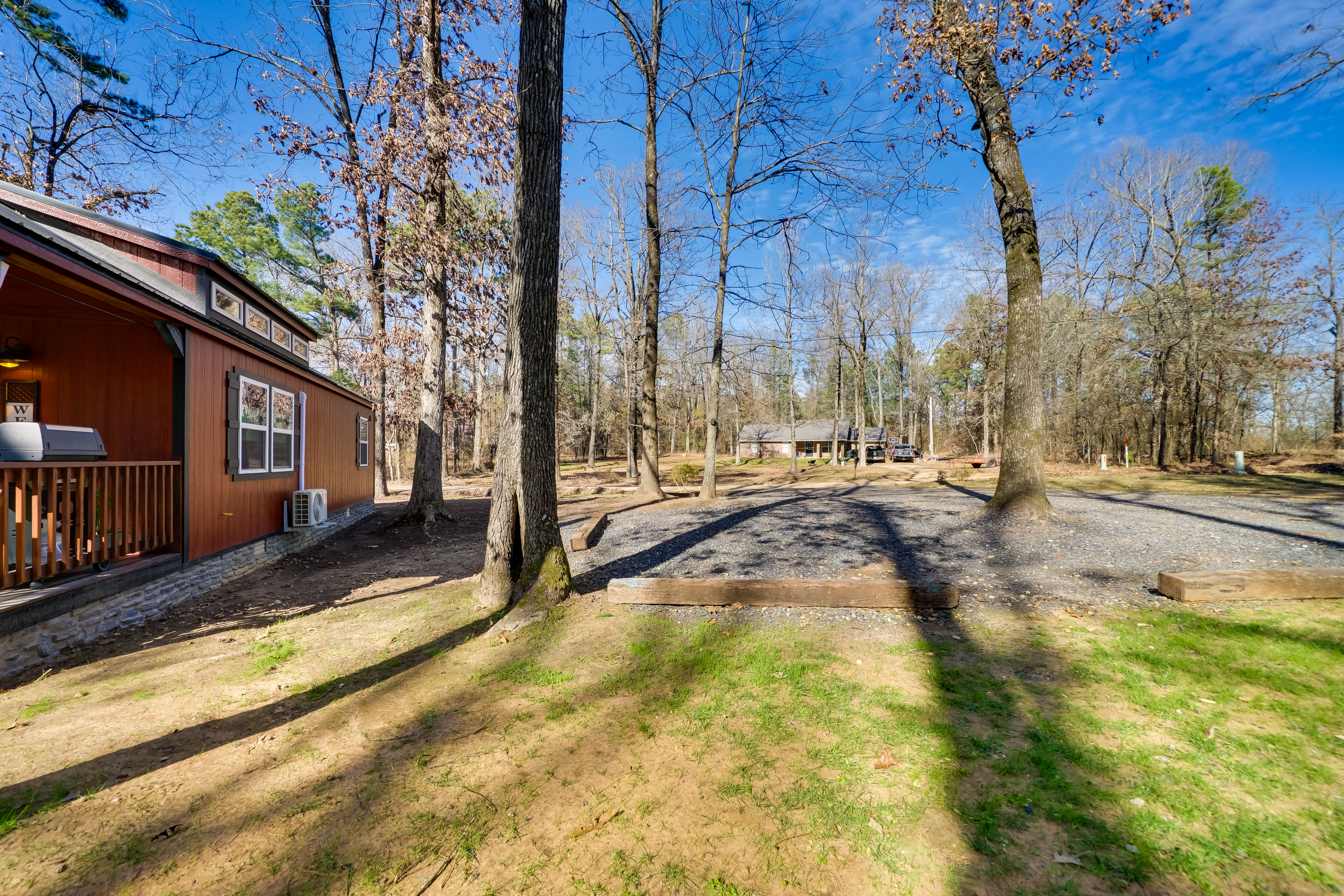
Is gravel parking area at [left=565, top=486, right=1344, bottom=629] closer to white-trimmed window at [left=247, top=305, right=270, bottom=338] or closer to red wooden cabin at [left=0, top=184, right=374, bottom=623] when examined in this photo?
red wooden cabin at [left=0, top=184, right=374, bottom=623]

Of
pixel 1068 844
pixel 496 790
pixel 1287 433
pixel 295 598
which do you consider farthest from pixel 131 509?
pixel 1287 433

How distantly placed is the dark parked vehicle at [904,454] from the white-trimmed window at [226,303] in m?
32.5

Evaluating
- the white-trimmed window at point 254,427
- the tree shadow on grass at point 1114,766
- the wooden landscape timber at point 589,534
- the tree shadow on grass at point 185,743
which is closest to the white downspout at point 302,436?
the white-trimmed window at point 254,427

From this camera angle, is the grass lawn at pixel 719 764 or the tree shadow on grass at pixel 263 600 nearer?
the grass lawn at pixel 719 764

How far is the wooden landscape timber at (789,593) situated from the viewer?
4.16 meters

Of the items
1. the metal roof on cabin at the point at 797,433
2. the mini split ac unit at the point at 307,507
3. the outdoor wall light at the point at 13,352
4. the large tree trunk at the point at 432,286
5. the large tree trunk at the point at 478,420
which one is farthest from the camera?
the metal roof on cabin at the point at 797,433

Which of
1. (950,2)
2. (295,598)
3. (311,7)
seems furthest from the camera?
(311,7)

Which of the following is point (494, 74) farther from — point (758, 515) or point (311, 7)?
point (758, 515)

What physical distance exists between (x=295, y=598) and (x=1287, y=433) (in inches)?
1926

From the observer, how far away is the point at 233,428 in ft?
22.0

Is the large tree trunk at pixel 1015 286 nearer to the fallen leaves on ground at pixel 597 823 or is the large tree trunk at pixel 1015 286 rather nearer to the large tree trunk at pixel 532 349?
the large tree trunk at pixel 532 349

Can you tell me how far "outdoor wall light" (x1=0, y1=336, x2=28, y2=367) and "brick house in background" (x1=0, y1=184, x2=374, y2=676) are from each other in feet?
0.07

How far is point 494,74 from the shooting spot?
10055mm

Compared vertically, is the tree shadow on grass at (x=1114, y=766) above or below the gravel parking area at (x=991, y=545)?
below
